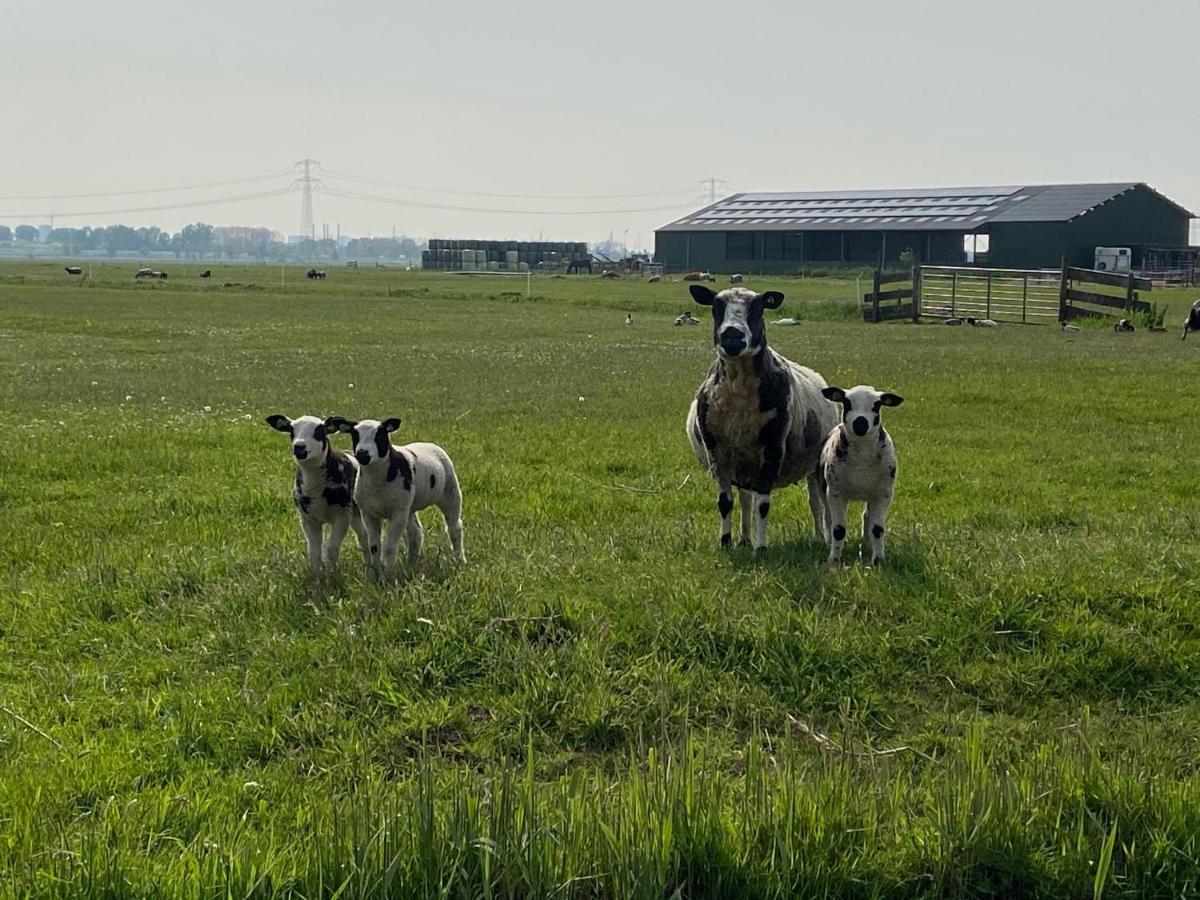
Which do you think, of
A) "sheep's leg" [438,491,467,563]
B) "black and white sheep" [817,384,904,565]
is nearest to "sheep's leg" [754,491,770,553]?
"black and white sheep" [817,384,904,565]

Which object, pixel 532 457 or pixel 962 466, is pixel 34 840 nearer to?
pixel 532 457

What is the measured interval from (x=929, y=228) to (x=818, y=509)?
90.8 meters

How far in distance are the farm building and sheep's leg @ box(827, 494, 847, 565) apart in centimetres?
8849

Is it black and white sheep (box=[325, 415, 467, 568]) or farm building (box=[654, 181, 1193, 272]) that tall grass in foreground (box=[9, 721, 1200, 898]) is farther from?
farm building (box=[654, 181, 1193, 272])

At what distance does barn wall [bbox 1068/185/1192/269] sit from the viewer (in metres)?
92.8

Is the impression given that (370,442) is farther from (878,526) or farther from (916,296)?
(916,296)

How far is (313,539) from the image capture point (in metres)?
9.73

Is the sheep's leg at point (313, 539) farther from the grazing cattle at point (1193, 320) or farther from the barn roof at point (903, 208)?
the barn roof at point (903, 208)

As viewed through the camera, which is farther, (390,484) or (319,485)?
(319,485)

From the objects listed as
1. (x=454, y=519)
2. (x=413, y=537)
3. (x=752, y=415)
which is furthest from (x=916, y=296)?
(x=413, y=537)

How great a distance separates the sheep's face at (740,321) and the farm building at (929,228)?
88.0 metres

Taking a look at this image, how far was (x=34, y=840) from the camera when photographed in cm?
538

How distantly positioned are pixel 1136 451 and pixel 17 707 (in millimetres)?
14809

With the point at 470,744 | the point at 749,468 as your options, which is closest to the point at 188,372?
the point at 749,468
